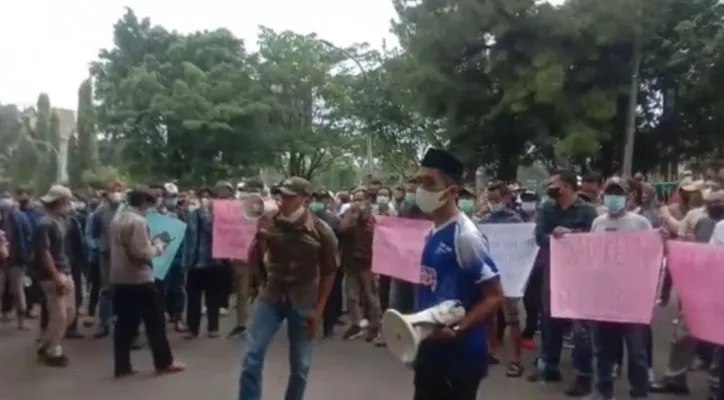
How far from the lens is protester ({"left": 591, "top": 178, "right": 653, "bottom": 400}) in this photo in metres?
8.12

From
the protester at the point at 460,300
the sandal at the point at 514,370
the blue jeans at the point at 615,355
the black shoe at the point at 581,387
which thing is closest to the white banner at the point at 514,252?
the sandal at the point at 514,370

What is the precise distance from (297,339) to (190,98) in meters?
33.3

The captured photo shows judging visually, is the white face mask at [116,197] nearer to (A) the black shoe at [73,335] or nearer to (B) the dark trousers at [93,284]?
(B) the dark trousers at [93,284]

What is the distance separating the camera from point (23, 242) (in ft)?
44.4

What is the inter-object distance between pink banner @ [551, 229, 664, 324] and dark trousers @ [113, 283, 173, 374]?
371 cm

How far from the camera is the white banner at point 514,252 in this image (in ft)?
32.4

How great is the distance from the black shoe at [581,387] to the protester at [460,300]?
417 cm

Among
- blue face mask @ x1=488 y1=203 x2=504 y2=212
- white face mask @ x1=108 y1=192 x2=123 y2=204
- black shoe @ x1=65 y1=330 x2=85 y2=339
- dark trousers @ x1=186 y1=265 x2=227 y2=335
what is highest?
blue face mask @ x1=488 y1=203 x2=504 y2=212

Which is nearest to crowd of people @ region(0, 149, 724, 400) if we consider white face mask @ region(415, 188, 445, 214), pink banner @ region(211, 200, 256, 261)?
white face mask @ region(415, 188, 445, 214)

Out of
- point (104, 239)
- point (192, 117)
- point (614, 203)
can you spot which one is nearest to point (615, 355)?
point (614, 203)

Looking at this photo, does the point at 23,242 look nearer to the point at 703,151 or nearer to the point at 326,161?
the point at 703,151

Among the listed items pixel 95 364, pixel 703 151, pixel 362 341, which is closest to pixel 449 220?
pixel 95 364

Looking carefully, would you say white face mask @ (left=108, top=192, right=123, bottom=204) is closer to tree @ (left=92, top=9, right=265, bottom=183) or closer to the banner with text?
the banner with text

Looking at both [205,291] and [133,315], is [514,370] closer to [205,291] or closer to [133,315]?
[133,315]
